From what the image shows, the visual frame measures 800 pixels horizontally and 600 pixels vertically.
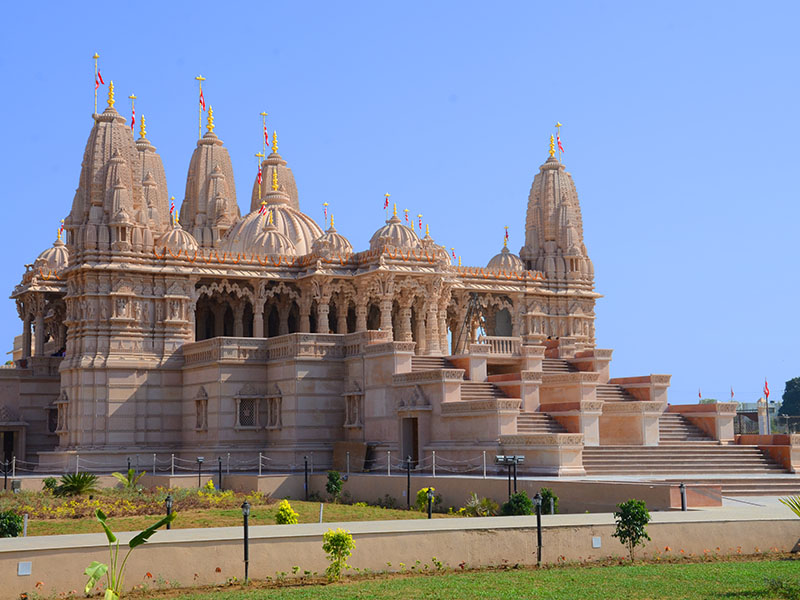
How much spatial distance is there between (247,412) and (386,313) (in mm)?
6879

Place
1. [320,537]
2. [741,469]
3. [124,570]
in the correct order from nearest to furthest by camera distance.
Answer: [124,570]
[320,537]
[741,469]

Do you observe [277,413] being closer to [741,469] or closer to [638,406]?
[638,406]

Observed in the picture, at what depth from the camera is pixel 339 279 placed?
48812mm

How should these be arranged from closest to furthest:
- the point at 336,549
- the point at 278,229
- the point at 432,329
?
the point at 336,549 < the point at 432,329 < the point at 278,229

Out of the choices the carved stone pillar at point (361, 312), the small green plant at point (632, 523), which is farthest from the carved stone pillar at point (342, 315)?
the small green plant at point (632, 523)

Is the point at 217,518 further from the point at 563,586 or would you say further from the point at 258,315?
the point at 258,315

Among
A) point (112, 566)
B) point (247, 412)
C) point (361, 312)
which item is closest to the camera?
point (112, 566)

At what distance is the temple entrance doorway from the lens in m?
39.6

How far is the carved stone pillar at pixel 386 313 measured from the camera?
46938mm

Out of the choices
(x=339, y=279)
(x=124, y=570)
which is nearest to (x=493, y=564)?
(x=124, y=570)

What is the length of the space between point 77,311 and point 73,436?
4.95 meters

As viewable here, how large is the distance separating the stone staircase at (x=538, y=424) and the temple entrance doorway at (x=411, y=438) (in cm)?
370

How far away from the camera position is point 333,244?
49.6 m

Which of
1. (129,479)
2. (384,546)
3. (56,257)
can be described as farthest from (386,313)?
(384,546)
